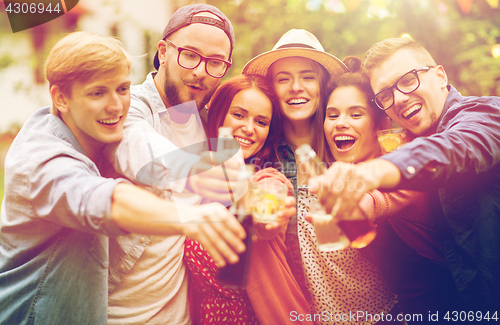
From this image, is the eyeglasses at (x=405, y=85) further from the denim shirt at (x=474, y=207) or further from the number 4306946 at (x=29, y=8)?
the number 4306946 at (x=29, y=8)

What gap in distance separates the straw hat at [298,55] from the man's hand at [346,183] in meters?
1.20

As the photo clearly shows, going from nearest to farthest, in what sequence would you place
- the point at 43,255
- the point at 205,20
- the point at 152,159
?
the point at 152,159
the point at 43,255
the point at 205,20

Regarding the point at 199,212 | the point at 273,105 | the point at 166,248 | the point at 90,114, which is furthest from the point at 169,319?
the point at 273,105

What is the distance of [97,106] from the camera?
1.25 meters

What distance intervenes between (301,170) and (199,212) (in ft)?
3.99

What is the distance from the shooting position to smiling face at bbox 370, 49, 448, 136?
67.9 inches

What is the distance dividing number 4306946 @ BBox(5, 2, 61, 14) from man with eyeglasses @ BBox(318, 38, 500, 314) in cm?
200

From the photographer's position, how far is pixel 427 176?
1.20 m

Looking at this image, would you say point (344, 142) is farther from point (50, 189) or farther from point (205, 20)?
point (50, 189)

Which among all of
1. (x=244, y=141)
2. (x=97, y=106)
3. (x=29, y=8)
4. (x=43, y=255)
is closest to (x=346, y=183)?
(x=244, y=141)

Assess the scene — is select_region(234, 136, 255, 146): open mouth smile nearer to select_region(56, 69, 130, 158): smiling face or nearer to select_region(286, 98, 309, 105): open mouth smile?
select_region(286, 98, 309, 105): open mouth smile

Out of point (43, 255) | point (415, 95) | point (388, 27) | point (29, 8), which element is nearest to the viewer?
point (43, 255)

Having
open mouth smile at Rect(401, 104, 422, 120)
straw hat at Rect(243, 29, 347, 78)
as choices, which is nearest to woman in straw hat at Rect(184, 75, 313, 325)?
straw hat at Rect(243, 29, 347, 78)

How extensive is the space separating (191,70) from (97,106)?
68cm
